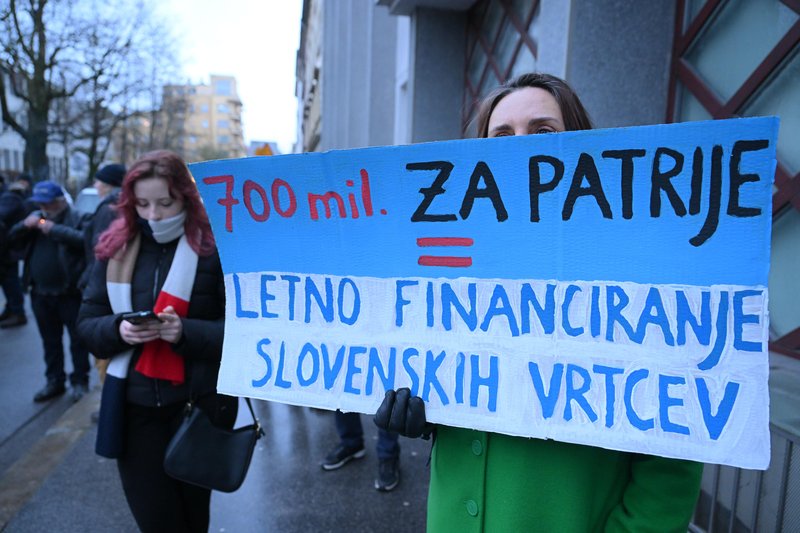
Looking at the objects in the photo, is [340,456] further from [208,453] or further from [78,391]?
[78,391]

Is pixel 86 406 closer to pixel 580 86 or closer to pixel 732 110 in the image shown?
pixel 580 86

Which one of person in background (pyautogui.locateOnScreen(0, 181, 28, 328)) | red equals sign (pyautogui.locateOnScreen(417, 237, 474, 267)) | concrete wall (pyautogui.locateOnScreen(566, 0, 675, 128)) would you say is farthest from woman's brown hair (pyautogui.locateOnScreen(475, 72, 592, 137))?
person in background (pyautogui.locateOnScreen(0, 181, 28, 328))

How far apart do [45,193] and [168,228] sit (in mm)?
3638

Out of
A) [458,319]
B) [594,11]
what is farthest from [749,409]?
[594,11]

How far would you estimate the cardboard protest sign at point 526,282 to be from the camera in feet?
3.50

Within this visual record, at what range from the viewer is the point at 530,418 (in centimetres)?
120

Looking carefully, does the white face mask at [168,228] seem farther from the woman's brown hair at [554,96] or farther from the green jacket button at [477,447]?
the green jacket button at [477,447]

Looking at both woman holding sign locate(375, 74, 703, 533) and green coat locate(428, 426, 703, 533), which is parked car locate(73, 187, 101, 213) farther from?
green coat locate(428, 426, 703, 533)

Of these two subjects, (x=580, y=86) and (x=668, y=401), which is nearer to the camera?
(x=668, y=401)

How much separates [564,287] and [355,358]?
571 mm

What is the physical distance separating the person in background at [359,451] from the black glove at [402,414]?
7.39 feet

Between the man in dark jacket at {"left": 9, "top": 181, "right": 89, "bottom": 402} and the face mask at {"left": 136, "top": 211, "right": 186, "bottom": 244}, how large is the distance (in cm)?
325

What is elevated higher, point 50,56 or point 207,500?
point 50,56

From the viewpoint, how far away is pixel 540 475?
121 cm
